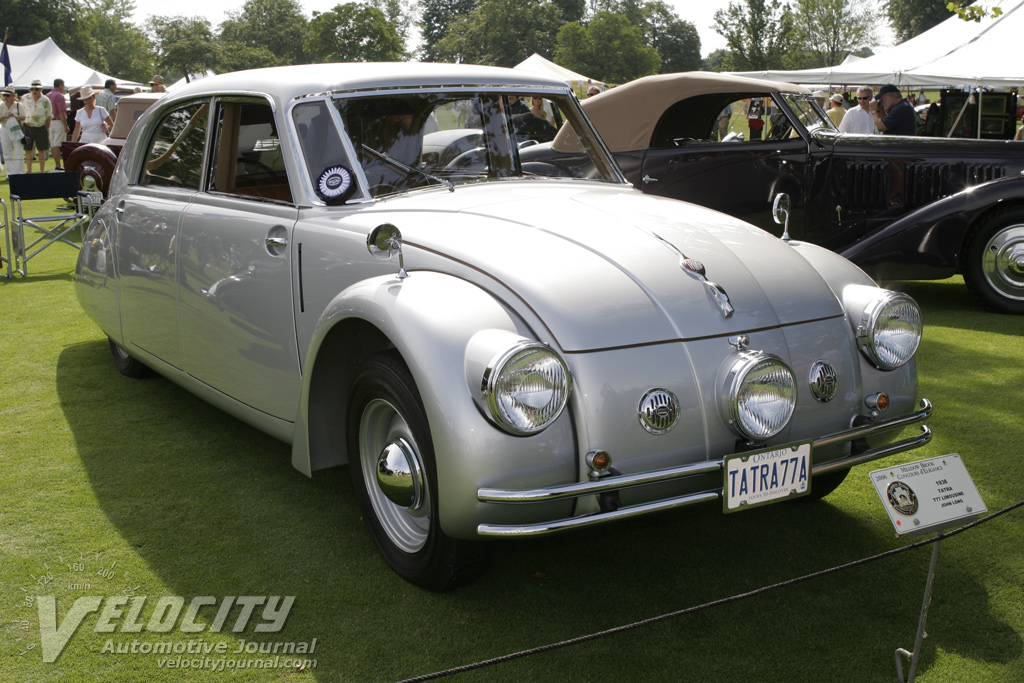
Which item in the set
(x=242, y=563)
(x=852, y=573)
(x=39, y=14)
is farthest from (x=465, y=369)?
(x=39, y=14)

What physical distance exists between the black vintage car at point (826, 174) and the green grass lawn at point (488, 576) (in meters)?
2.74

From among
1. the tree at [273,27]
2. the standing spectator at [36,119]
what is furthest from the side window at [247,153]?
the tree at [273,27]

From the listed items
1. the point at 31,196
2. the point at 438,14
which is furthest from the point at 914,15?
the point at 31,196

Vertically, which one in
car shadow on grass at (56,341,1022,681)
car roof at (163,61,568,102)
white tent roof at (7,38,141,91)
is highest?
white tent roof at (7,38,141,91)

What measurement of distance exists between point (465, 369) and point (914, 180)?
6421 millimetres

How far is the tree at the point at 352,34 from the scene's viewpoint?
78.3 metres

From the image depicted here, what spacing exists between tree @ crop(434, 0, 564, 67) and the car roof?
252ft

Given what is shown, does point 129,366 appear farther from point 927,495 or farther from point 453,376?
point 927,495

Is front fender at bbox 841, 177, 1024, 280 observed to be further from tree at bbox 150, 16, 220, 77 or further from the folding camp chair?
tree at bbox 150, 16, 220, 77

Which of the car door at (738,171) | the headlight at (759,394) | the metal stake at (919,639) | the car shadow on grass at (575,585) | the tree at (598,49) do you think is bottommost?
the car shadow on grass at (575,585)

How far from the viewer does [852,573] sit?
9.94ft

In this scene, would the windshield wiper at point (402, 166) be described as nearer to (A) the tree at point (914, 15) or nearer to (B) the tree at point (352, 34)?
(B) the tree at point (352, 34)

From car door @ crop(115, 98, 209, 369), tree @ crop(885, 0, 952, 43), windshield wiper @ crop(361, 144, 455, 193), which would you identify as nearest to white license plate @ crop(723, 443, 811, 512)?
windshield wiper @ crop(361, 144, 455, 193)

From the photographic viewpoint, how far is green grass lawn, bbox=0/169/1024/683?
2.54 meters
